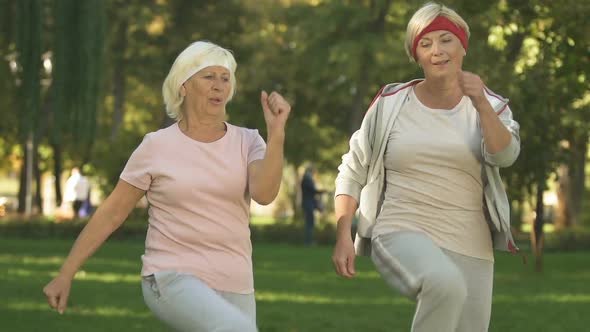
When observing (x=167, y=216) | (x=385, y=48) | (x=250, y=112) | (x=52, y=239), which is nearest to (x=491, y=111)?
(x=167, y=216)

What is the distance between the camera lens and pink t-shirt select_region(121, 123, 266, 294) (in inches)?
265

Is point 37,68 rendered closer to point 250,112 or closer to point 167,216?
point 167,216

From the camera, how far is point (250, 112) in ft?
196

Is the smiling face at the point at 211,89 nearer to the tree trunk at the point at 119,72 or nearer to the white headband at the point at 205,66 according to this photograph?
the white headband at the point at 205,66

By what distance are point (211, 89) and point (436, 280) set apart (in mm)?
1282

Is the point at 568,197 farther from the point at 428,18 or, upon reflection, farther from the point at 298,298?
the point at 428,18

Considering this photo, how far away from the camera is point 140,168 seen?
6.94 metres

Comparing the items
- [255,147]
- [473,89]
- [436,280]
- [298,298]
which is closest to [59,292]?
[255,147]

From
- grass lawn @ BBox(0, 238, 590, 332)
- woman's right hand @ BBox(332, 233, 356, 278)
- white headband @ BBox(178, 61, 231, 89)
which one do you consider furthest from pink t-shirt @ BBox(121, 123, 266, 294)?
grass lawn @ BBox(0, 238, 590, 332)

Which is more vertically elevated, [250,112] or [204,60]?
[204,60]

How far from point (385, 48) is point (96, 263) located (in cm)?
2199

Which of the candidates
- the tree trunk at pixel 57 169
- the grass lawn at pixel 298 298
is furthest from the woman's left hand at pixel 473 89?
the tree trunk at pixel 57 169

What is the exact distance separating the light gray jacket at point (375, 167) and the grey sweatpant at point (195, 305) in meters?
1.01

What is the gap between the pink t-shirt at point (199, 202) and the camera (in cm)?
673
